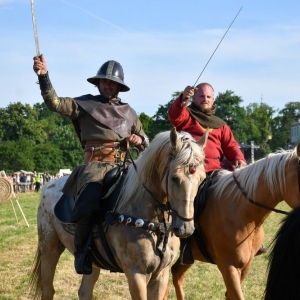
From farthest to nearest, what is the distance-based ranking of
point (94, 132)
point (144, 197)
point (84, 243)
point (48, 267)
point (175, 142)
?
point (48, 267), point (94, 132), point (84, 243), point (144, 197), point (175, 142)

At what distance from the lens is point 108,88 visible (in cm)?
607

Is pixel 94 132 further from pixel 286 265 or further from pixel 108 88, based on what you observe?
pixel 286 265

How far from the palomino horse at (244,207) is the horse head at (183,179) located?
3.86ft

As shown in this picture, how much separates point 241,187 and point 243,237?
21.2 inches

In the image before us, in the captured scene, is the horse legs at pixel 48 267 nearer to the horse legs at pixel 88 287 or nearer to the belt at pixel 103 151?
the horse legs at pixel 88 287

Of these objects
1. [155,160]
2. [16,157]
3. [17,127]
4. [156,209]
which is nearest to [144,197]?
[156,209]

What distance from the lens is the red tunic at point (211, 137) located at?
20.9ft

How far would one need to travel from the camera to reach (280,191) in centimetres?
561

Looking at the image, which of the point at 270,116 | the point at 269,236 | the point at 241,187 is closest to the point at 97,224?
the point at 241,187

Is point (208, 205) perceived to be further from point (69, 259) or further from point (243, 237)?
point (69, 259)

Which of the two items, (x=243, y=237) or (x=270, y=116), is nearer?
(x=243, y=237)

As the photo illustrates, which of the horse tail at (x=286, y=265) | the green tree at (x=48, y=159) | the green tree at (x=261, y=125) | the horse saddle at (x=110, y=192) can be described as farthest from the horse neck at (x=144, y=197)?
the green tree at (x=261, y=125)

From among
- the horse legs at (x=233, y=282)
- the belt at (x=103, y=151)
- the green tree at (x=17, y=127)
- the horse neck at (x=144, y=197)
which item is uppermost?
the green tree at (x=17, y=127)

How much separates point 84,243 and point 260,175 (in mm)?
1998
